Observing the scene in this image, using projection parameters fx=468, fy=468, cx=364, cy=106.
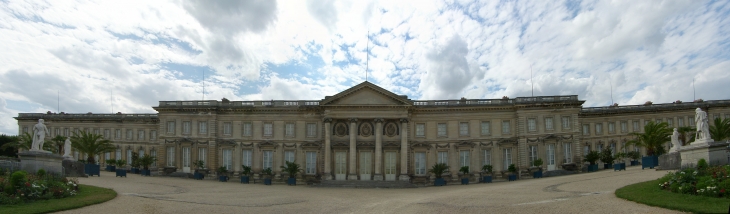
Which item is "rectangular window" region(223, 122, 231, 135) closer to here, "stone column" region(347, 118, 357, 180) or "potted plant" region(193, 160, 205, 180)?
"potted plant" region(193, 160, 205, 180)

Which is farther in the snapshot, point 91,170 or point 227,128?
point 227,128

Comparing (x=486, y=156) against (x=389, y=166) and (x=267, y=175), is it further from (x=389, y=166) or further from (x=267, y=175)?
(x=267, y=175)

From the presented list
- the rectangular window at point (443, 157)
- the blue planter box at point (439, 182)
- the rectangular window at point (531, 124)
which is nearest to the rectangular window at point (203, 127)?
the blue planter box at point (439, 182)

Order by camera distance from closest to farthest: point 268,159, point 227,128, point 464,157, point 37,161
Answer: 1. point 37,161
2. point 464,157
3. point 268,159
4. point 227,128

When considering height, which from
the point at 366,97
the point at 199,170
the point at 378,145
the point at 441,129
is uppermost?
the point at 366,97

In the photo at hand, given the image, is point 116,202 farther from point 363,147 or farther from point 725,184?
point 363,147

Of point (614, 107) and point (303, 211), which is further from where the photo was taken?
point (614, 107)

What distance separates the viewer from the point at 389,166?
43.6 m

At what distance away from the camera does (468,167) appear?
42688 mm

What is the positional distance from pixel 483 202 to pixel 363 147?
23569 millimetres

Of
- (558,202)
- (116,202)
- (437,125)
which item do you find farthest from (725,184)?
(437,125)

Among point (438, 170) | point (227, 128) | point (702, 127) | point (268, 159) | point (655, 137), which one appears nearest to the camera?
point (702, 127)

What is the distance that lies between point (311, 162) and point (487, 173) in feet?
53.6

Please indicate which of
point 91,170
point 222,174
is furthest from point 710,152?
point 91,170
